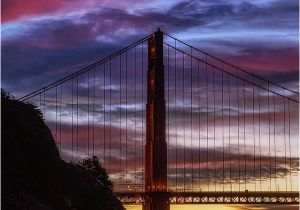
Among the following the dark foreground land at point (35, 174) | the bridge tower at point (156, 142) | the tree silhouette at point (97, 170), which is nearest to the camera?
the dark foreground land at point (35, 174)

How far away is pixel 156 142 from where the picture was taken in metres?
97.5

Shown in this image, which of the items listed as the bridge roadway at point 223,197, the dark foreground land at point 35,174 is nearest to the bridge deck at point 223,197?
the bridge roadway at point 223,197

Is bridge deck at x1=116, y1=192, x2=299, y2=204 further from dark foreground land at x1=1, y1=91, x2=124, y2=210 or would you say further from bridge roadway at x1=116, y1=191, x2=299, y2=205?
dark foreground land at x1=1, y1=91, x2=124, y2=210

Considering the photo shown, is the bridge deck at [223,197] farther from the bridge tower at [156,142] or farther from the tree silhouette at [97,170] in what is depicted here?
the tree silhouette at [97,170]

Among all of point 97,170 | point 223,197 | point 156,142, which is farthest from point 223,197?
point 97,170

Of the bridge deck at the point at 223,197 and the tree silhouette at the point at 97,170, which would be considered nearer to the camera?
the tree silhouette at the point at 97,170

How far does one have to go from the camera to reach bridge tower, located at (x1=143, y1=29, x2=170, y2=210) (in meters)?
96.0

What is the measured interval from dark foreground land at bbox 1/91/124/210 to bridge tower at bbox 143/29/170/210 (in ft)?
110

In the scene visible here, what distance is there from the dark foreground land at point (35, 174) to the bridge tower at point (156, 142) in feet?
110

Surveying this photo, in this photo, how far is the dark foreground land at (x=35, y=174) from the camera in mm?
42750

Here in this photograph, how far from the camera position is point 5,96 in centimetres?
5284

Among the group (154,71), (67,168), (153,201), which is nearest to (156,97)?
(154,71)

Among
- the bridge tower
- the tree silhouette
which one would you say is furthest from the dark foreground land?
the bridge tower

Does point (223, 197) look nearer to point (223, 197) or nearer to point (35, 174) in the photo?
point (223, 197)
